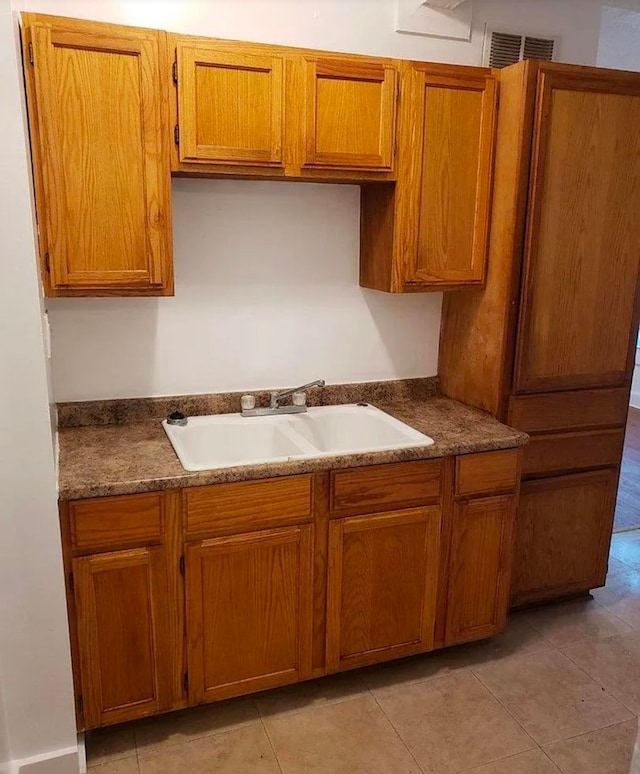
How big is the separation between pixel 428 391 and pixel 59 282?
154cm

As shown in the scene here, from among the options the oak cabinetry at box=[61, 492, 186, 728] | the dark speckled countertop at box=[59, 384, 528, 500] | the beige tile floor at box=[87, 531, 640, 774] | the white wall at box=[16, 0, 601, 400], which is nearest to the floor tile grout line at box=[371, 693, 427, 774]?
the beige tile floor at box=[87, 531, 640, 774]

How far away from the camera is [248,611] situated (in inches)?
80.5

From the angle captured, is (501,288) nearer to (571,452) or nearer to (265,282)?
(571,452)

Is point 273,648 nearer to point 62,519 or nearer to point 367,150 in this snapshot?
point 62,519

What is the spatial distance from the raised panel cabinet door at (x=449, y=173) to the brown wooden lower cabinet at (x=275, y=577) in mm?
708

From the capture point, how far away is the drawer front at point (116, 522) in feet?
5.93

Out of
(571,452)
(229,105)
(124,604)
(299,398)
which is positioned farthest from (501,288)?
(124,604)

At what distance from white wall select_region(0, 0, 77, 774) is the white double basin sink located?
1.75ft

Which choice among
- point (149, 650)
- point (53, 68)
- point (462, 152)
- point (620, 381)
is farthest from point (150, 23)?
point (620, 381)

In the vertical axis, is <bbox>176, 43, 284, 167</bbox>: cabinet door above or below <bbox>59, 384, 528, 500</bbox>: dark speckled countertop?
above

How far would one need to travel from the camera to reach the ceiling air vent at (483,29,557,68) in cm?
255

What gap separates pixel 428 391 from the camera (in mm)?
2805

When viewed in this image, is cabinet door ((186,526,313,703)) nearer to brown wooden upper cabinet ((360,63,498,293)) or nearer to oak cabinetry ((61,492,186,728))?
oak cabinetry ((61,492,186,728))

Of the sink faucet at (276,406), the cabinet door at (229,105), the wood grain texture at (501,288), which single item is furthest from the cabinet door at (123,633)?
the wood grain texture at (501,288)
